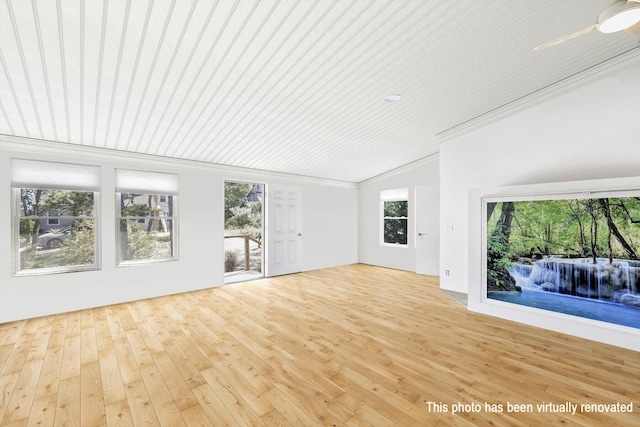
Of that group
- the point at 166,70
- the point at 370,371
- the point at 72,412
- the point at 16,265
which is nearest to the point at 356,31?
the point at 166,70

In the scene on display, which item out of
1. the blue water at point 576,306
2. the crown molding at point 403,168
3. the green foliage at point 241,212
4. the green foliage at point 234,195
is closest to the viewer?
the blue water at point 576,306

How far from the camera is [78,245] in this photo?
396 centimetres

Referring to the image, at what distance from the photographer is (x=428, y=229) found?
6.07 meters

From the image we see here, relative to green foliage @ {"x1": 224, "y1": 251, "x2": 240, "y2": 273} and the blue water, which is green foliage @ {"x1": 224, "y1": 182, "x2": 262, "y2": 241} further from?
the blue water

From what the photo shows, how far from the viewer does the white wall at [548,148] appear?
294cm

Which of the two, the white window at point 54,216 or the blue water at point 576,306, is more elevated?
the white window at point 54,216

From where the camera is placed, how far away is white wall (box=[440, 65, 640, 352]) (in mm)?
2936

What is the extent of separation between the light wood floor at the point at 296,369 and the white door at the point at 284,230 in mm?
2273

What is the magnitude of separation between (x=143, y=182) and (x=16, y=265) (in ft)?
6.23

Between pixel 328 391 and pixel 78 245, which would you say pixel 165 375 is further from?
pixel 78 245

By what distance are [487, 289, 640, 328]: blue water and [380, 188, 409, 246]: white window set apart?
343 centimetres

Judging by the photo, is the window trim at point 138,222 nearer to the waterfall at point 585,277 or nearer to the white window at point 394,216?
the white window at point 394,216

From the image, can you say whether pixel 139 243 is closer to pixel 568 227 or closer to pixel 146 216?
pixel 146 216

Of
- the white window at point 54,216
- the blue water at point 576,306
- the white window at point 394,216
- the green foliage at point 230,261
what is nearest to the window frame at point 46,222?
the white window at point 54,216
